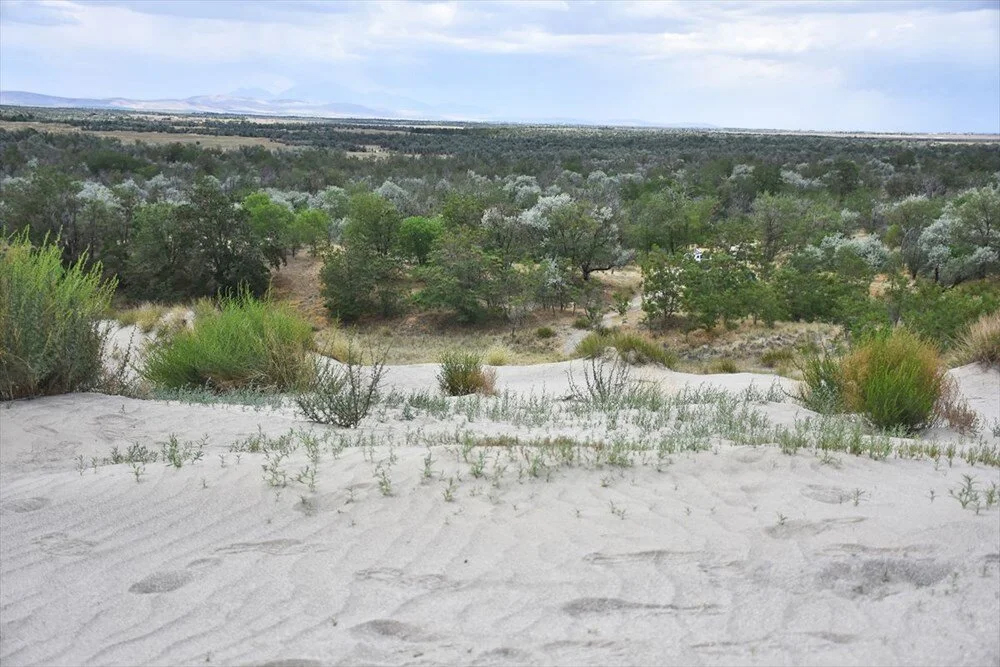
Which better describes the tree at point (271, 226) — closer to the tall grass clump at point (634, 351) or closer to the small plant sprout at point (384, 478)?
the tall grass clump at point (634, 351)

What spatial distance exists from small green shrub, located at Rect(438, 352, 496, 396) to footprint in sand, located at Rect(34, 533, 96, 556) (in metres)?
6.80

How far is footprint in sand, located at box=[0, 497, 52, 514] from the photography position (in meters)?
4.95

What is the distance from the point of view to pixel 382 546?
4270 millimetres

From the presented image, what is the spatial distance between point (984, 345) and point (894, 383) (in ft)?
15.4

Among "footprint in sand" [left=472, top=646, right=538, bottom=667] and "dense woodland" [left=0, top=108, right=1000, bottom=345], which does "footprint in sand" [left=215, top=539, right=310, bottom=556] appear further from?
"dense woodland" [left=0, top=108, right=1000, bottom=345]

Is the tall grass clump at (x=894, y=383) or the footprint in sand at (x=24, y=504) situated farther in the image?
the tall grass clump at (x=894, y=383)

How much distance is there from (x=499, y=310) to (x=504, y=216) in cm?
533

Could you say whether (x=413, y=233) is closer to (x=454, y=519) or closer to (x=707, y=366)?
(x=707, y=366)

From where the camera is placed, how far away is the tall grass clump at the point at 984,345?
11133 mm

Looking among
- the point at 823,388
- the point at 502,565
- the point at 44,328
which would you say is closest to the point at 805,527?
the point at 502,565

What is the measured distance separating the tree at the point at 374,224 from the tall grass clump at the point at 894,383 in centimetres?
2118

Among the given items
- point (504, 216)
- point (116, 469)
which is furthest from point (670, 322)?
point (116, 469)

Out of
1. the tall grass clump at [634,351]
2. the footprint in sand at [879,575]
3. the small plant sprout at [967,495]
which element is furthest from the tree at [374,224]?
the footprint in sand at [879,575]

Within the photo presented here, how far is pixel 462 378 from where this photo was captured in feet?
37.6
